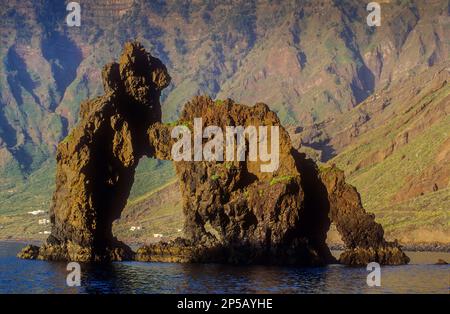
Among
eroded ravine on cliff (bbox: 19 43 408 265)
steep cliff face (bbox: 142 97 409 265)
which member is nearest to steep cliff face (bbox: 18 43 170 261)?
eroded ravine on cliff (bbox: 19 43 408 265)

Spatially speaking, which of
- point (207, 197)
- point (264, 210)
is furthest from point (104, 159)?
point (264, 210)

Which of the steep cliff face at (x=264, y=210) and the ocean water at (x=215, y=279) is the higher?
the steep cliff face at (x=264, y=210)

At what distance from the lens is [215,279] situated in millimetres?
126562

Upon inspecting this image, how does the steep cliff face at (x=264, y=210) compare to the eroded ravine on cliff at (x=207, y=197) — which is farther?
the eroded ravine on cliff at (x=207, y=197)

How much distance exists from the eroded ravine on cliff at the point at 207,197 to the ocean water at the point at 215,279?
5978 millimetres

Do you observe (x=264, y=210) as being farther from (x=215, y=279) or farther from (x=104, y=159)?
(x=104, y=159)

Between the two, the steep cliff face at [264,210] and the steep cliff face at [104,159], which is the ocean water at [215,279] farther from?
the steep cliff face at [104,159]

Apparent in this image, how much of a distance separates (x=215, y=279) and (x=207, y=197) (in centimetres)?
3054

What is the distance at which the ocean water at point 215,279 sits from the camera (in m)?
116

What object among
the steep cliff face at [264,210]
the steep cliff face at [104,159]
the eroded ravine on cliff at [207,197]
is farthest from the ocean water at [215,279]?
the steep cliff face at [104,159]

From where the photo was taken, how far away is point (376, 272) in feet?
443
